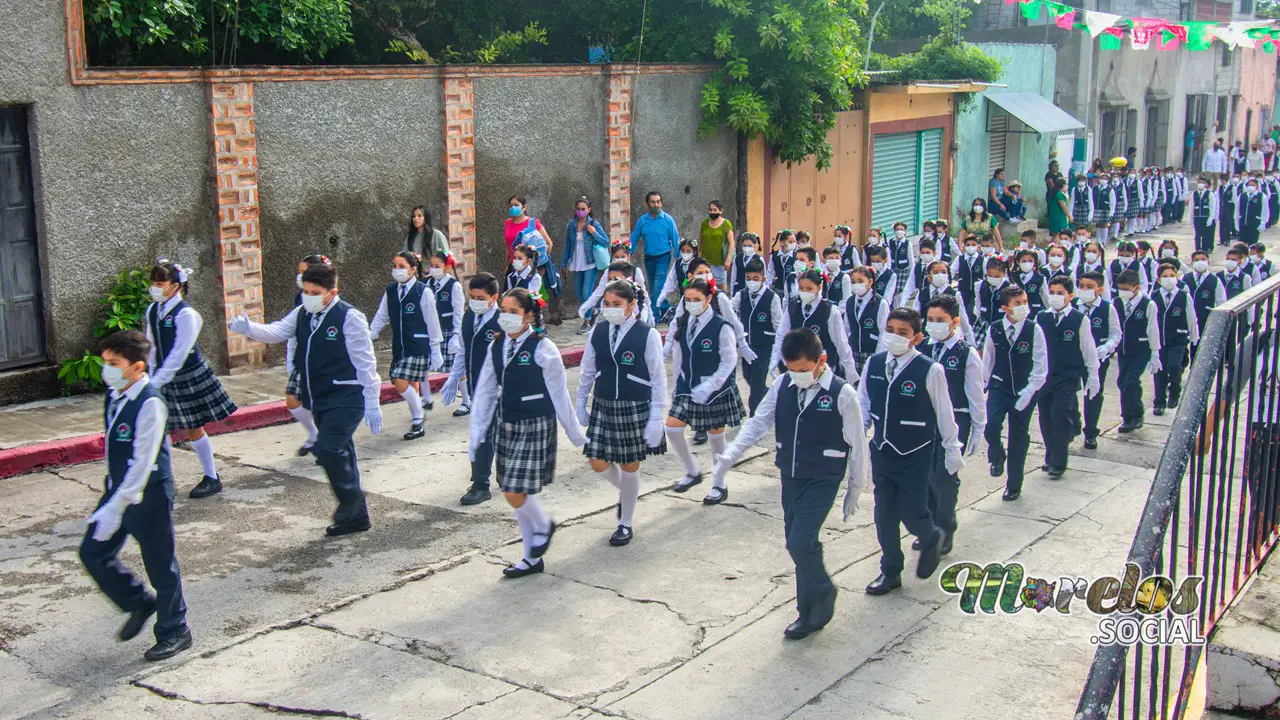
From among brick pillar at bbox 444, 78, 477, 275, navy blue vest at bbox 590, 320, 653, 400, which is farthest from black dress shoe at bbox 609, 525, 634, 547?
brick pillar at bbox 444, 78, 477, 275

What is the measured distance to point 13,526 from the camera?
8547 mm

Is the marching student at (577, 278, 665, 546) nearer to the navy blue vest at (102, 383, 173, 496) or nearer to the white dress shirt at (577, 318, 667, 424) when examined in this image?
the white dress shirt at (577, 318, 667, 424)


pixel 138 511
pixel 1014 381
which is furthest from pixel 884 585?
pixel 138 511

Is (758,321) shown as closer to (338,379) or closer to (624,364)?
(624,364)

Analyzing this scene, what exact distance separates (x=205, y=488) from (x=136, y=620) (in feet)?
8.93

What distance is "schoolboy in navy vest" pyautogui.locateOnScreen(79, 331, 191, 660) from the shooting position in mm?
6277

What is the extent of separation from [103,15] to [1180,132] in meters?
34.0

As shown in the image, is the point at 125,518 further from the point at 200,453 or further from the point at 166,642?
the point at 200,453

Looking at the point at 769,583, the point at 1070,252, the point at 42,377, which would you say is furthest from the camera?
the point at 1070,252

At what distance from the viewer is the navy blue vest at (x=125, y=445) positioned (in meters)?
6.30

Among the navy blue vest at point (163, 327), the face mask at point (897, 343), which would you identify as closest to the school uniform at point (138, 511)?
the navy blue vest at point (163, 327)

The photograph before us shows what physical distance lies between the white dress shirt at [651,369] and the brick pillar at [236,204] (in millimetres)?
5671

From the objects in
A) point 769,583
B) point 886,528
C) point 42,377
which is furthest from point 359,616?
point 42,377

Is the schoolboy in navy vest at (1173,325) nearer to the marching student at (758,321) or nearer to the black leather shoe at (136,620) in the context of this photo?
the marching student at (758,321)
